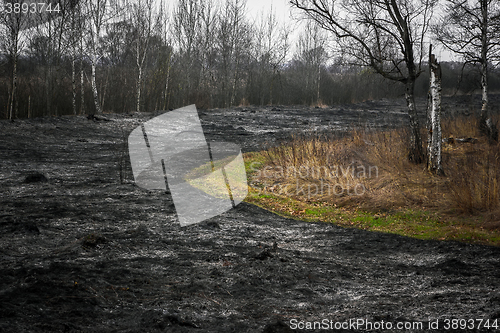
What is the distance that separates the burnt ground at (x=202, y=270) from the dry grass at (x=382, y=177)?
1233mm

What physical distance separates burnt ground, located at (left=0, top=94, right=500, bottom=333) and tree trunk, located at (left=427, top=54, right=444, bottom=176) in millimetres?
3243

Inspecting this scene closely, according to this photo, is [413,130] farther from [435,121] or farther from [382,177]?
[382,177]

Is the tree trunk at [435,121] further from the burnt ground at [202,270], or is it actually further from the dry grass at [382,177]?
the burnt ground at [202,270]

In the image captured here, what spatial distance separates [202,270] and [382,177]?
5.52 metres

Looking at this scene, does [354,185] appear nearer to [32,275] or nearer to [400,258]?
[400,258]

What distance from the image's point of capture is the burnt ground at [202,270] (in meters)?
3.45

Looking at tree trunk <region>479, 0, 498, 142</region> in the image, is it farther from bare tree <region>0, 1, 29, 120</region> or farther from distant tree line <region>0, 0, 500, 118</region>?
bare tree <region>0, 1, 29, 120</region>

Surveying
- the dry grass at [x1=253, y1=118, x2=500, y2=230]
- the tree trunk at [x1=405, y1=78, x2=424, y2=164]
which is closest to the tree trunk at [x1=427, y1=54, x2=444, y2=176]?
the dry grass at [x1=253, y1=118, x2=500, y2=230]

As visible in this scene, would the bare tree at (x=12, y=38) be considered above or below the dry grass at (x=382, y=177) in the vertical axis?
above

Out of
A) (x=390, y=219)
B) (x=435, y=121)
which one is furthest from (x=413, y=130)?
(x=390, y=219)

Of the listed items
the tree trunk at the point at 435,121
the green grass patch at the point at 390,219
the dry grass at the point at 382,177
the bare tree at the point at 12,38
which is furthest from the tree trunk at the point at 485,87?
the bare tree at the point at 12,38

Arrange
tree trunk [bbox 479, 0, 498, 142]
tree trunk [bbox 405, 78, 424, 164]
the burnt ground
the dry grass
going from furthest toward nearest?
tree trunk [bbox 479, 0, 498, 142] < tree trunk [bbox 405, 78, 424, 164] < the dry grass < the burnt ground

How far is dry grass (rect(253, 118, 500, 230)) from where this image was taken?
675 centimetres

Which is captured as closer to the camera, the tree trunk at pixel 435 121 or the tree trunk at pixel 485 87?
the tree trunk at pixel 435 121
